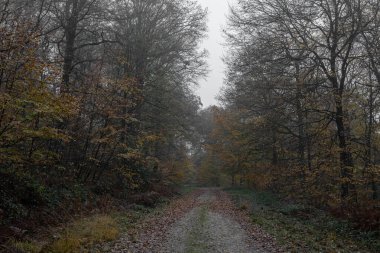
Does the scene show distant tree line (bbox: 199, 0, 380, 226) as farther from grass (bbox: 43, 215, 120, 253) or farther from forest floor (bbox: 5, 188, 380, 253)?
grass (bbox: 43, 215, 120, 253)

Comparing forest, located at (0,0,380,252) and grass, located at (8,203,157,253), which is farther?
forest, located at (0,0,380,252)

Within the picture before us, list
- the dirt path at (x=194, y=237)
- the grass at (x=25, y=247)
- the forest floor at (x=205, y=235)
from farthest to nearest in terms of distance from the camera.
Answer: the dirt path at (x=194, y=237) → the forest floor at (x=205, y=235) → the grass at (x=25, y=247)

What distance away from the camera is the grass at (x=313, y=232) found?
33.0ft

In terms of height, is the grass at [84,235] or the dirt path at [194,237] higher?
the grass at [84,235]

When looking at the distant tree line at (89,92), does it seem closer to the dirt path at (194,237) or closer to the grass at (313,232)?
the dirt path at (194,237)

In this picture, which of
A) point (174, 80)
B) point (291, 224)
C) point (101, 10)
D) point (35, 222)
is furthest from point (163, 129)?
point (35, 222)

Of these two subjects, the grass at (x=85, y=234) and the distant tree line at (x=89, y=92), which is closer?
the grass at (x=85, y=234)

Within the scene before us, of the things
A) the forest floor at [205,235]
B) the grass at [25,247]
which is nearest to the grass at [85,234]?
the forest floor at [205,235]

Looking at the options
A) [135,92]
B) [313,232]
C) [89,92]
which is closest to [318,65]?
[313,232]

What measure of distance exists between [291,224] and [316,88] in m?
6.04

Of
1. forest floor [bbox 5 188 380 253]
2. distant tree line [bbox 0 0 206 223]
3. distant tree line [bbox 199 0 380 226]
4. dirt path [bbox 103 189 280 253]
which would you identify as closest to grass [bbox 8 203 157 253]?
forest floor [bbox 5 188 380 253]

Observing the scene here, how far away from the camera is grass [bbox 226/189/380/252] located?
10070 mm

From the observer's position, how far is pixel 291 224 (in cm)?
1409

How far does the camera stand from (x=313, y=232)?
1230 cm
